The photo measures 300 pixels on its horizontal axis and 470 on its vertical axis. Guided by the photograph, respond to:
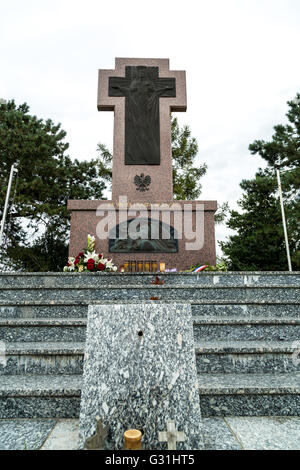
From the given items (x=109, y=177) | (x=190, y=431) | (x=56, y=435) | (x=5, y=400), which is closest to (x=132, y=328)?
(x=190, y=431)

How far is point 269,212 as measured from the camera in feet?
35.4

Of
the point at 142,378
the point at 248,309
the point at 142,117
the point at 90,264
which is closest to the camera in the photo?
the point at 142,378

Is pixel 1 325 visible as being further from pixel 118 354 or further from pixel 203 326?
pixel 203 326

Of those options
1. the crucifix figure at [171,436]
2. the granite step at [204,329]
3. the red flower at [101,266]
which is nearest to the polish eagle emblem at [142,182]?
the red flower at [101,266]

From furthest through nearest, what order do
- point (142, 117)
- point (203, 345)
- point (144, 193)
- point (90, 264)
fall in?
1. point (142, 117)
2. point (144, 193)
3. point (90, 264)
4. point (203, 345)


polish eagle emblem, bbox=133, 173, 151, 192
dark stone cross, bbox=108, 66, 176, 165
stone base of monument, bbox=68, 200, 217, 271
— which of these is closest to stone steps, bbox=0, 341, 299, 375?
stone base of monument, bbox=68, 200, 217, 271

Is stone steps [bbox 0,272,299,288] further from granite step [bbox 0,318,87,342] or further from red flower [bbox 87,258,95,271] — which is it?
granite step [bbox 0,318,87,342]

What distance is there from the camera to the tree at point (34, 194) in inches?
378

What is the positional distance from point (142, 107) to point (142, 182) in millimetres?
1964

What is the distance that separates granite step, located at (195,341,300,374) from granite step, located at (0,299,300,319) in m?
0.71

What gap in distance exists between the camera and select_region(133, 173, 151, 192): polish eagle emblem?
6.56 meters

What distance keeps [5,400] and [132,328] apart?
101 cm

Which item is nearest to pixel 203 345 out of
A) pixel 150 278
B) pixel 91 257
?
pixel 150 278

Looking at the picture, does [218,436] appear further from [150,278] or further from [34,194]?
[34,194]
